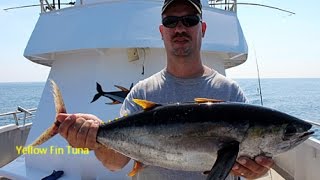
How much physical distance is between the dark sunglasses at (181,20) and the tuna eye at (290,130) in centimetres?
100

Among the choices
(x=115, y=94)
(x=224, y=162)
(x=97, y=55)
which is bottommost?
(x=115, y=94)

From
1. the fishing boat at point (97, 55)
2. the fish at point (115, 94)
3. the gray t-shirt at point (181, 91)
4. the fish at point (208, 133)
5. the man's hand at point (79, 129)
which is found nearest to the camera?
the fish at point (208, 133)

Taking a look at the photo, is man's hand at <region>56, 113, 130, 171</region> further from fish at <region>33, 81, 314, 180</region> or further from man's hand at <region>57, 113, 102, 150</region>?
fish at <region>33, 81, 314, 180</region>

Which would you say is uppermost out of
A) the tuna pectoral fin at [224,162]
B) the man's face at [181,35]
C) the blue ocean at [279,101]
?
the man's face at [181,35]

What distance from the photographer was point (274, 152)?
6.70ft

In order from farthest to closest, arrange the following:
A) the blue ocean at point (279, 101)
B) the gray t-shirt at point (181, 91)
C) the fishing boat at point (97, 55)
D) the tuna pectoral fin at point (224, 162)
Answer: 1. the blue ocean at point (279, 101)
2. the fishing boat at point (97, 55)
3. the gray t-shirt at point (181, 91)
4. the tuna pectoral fin at point (224, 162)

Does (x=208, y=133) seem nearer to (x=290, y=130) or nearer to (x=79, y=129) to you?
(x=290, y=130)

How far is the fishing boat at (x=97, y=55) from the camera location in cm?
556

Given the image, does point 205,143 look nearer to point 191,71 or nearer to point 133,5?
point 191,71

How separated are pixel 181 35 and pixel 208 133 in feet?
2.66

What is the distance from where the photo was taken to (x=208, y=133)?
6.76ft

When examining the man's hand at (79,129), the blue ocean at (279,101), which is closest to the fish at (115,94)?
the blue ocean at (279,101)

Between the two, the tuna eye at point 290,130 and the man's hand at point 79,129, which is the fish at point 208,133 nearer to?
the tuna eye at point 290,130

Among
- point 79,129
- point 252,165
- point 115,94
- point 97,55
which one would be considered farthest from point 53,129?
point 97,55
